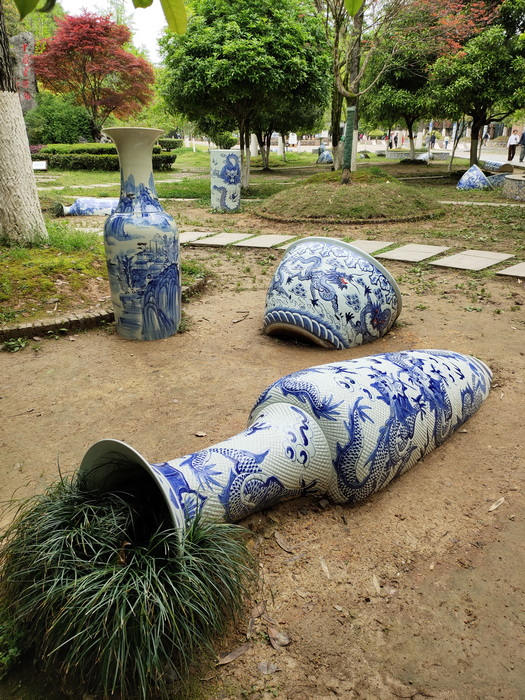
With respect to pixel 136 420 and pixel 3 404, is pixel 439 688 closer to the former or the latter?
pixel 136 420

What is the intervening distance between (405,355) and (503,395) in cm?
96

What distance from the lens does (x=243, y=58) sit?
10.8 m

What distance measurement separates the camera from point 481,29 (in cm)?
1482

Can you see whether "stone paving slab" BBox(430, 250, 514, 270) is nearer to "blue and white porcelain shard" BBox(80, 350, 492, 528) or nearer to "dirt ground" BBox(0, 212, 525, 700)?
"dirt ground" BBox(0, 212, 525, 700)

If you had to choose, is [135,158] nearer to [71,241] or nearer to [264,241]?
[71,241]

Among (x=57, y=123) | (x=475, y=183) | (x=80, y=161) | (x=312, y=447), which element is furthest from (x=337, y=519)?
(x=57, y=123)

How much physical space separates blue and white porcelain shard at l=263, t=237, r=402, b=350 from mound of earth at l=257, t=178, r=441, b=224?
520 centimetres

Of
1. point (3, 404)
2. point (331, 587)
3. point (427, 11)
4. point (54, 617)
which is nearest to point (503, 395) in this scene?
point (331, 587)

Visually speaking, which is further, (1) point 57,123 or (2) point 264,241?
(1) point 57,123

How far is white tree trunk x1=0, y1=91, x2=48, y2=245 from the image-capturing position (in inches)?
213

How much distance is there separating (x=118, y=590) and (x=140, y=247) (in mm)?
2831

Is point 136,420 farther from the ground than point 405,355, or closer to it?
closer to it

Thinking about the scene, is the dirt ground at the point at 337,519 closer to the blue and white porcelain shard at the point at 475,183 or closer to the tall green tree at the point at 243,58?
the tall green tree at the point at 243,58

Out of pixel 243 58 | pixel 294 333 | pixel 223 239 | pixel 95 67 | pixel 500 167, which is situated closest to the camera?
pixel 294 333
